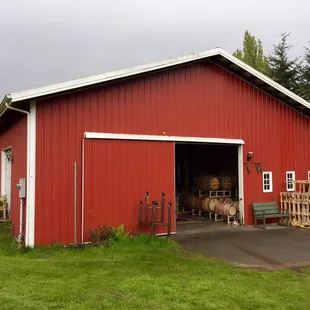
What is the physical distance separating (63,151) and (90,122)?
3.34ft

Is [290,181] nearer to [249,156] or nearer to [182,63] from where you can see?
[249,156]

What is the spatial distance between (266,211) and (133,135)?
5221mm

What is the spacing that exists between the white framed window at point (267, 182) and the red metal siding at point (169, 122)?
0.16 metres

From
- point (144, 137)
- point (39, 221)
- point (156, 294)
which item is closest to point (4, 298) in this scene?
point (156, 294)

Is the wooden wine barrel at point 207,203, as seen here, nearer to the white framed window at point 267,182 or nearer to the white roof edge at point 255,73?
the white framed window at point 267,182

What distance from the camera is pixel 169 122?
1102cm

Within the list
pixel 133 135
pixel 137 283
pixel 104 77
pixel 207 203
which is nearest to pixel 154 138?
pixel 133 135

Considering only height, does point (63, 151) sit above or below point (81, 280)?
above

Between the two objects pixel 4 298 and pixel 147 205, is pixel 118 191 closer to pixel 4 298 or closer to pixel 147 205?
pixel 147 205

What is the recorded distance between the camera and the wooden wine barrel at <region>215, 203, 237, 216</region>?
12577 mm

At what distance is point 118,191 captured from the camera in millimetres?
10023

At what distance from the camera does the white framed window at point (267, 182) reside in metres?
12.9

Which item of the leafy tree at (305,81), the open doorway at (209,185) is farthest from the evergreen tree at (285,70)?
the open doorway at (209,185)

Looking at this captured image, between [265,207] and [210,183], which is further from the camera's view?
[210,183]
